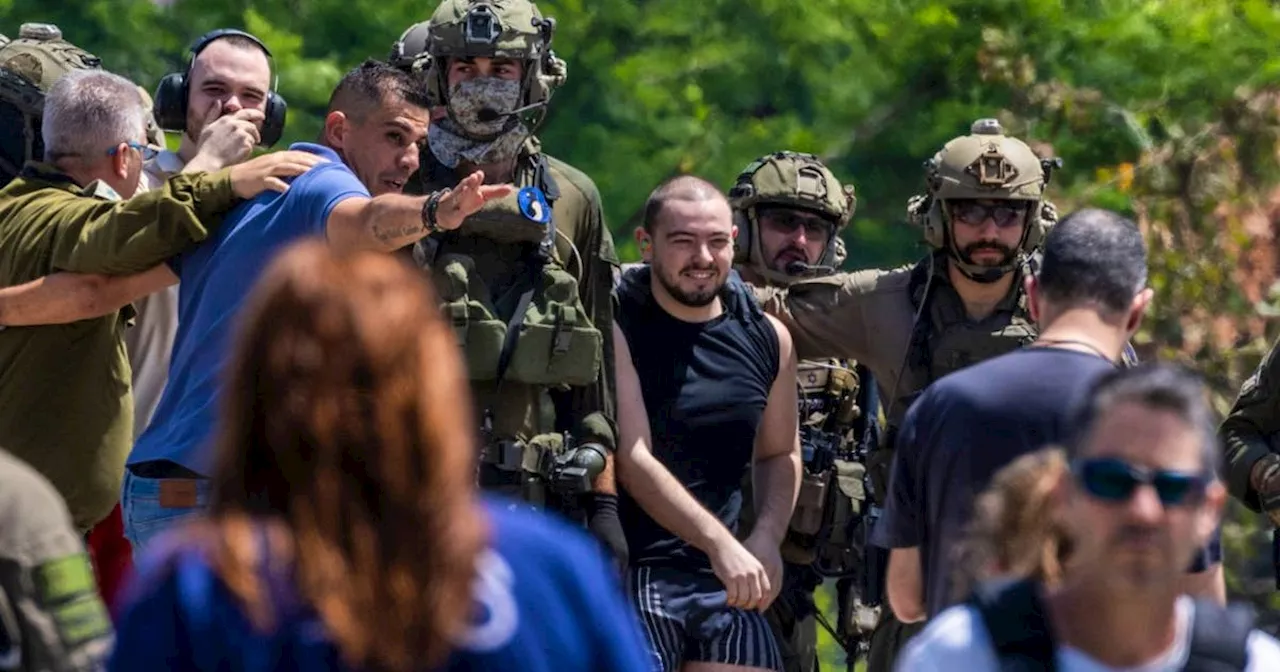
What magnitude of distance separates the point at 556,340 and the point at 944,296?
1.35m

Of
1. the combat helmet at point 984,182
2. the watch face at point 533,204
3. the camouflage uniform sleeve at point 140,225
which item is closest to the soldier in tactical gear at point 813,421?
the combat helmet at point 984,182

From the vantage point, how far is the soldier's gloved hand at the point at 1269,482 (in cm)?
762

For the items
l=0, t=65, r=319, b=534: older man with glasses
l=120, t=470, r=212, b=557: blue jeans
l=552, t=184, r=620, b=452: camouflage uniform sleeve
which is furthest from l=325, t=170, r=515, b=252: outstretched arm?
l=552, t=184, r=620, b=452: camouflage uniform sleeve

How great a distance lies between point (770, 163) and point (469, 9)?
2.05 meters

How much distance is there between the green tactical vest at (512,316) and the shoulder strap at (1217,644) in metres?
3.57

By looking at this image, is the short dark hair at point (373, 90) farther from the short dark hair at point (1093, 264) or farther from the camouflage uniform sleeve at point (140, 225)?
the short dark hair at point (1093, 264)

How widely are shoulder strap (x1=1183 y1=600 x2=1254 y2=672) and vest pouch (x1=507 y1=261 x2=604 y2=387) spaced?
3.57 meters

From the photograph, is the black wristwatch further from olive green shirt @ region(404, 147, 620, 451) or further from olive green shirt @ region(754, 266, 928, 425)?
olive green shirt @ region(754, 266, 928, 425)

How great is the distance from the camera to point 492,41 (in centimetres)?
729

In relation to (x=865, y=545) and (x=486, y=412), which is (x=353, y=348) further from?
(x=865, y=545)

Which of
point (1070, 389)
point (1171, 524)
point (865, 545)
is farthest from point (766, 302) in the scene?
point (1171, 524)

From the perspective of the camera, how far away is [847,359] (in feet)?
27.9

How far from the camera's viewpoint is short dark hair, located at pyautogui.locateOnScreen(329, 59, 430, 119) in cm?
754

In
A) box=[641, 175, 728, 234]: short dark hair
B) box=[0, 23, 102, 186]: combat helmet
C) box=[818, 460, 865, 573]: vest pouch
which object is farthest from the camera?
box=[818, 460, 865, 573]: vest pouch
